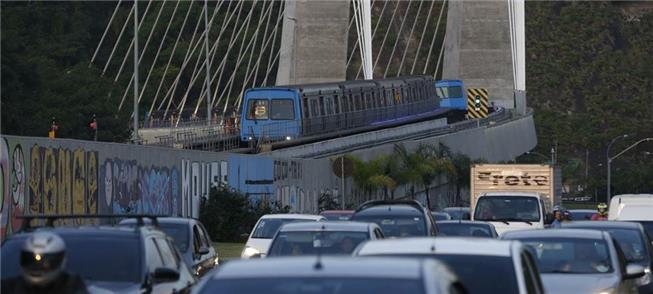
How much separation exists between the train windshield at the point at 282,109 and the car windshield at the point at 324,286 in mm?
56259

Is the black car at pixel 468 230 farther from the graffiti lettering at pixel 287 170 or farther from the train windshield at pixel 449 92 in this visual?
the train windshield at pixel 449 92

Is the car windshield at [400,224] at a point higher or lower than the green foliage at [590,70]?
lower

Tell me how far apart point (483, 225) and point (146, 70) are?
7293cm

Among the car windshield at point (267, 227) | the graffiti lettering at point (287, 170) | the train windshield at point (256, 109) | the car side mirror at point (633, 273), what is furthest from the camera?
the train windshield at point (256, 109)

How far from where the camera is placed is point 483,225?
29.1 metres

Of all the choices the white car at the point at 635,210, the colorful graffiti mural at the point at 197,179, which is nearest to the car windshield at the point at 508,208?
the white car at the point at 635,210

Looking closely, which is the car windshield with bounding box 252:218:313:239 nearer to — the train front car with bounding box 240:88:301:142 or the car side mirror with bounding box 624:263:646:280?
the car side mirror with bounding box 624:263:646:280

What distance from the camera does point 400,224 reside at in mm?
26203

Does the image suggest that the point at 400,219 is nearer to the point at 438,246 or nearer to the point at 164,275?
the point at 164,275

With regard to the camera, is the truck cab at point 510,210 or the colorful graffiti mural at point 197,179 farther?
the colorful graffiti mural at point 197,179

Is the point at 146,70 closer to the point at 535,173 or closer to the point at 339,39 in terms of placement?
the point at 339,39

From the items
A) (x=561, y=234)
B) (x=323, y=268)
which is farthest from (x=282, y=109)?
(x=323, y=268)

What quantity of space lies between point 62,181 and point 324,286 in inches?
881

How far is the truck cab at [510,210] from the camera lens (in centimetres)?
3522
